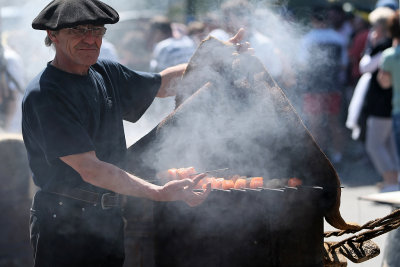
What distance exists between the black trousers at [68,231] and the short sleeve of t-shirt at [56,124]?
1.07 ft

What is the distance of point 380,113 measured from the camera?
26.7 feet

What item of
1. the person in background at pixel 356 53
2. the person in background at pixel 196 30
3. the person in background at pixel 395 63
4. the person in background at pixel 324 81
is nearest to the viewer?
the person in background at pixel 395 63

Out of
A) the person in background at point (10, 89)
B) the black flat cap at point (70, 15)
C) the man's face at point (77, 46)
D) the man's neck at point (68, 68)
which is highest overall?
the black flat cap at point (70, 15)

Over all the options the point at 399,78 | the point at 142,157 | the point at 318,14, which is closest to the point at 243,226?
the point at 142,157

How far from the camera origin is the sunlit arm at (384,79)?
7.68 metres

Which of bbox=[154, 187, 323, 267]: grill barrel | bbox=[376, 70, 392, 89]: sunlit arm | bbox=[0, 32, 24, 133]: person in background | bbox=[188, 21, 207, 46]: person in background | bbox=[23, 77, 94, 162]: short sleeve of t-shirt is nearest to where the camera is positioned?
bbox=[23, 77, 94, 162]: short sleeve of t-shirt

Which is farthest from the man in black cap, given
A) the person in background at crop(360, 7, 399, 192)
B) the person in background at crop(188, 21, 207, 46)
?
the person in background at crop(360, 7, 399, 192)

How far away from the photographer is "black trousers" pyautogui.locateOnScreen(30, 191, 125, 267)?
10.7 ft

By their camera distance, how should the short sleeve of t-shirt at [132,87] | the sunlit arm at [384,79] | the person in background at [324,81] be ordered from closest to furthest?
the short sleeve of t-shirt at [132,87]
the sunlit arm at [384,79]
the person in background at [324,81]

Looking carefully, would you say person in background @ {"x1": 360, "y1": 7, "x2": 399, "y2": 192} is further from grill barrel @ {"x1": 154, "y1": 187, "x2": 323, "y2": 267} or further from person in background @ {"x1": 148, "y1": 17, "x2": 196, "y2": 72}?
grill barrel @ {"x1": 154, "y1": 187, "x2": 323, "y2": 267}

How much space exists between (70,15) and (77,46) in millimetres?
170

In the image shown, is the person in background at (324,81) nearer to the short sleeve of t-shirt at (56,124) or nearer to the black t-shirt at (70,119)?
the black t-shirt at (70,119)

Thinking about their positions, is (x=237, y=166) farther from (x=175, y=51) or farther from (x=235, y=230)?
(x=175, y=51)

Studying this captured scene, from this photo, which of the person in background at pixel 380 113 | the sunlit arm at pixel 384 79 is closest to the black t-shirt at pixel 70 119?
the sunlit arm at pixel 384 79
